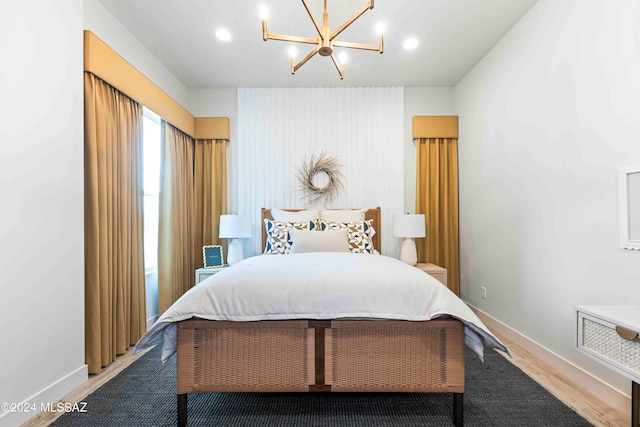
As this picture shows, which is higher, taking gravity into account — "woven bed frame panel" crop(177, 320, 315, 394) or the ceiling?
the ceiling

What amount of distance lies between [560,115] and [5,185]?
3416 millimetres

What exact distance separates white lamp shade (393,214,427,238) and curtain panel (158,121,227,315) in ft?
6.98

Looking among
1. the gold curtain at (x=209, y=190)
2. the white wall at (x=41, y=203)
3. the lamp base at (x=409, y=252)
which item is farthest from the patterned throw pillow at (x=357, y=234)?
the white wall at (x=41, y=203)

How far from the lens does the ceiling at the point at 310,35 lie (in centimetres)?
246

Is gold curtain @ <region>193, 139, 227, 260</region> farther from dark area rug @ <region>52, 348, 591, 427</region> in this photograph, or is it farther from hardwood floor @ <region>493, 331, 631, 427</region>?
hardwood floor @ <region>493, 331, 631, 427</region>

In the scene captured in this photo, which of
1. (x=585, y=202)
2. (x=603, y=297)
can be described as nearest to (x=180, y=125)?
(x=585, y=202)

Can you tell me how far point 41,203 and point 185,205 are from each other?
6.16 feet

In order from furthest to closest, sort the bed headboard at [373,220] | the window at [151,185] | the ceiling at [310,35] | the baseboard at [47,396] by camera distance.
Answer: the bed headboard at [373,220], the window at [151,185], the ceiling at [310,35], the baseboard at [47,396]

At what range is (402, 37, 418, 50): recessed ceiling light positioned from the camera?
291 centimetres

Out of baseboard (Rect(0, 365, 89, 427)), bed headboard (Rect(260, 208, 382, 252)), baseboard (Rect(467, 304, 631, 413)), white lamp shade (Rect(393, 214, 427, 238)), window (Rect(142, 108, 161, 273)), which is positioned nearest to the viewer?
baseboard (Rect(0, 365, 89, 427))

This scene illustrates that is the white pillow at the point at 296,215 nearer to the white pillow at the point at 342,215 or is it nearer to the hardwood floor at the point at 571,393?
the white pillow at the point at 342,215

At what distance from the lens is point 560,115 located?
2.24 m

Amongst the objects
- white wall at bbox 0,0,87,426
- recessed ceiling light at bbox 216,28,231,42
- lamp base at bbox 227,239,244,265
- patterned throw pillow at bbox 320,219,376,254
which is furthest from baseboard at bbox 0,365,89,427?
recessed ceiling light at bbox 216,28,231,42

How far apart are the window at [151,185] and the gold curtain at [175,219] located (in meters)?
0.06
